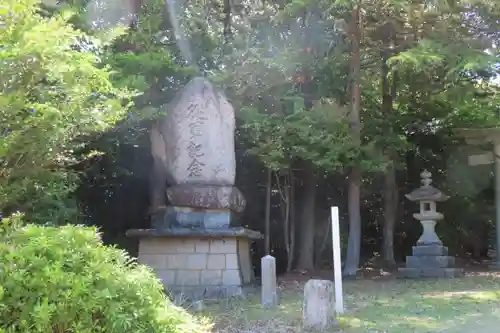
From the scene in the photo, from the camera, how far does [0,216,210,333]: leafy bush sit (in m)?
3.37

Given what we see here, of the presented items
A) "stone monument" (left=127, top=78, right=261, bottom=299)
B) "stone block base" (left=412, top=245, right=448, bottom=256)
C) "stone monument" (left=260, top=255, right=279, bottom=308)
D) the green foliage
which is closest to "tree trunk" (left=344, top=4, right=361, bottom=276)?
"stone block base" (left=412, top=245, right=448, bottom=256)

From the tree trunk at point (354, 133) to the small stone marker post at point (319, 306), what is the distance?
5.80 metres

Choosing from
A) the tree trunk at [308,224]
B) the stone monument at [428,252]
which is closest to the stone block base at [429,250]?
the stone monument at [428,252]

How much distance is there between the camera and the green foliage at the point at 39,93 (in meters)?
4.53

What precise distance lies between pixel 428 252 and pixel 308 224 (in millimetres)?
2846

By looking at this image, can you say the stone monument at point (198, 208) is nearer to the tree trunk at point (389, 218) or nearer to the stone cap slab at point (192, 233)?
the stone cap slab at point (192, 233)

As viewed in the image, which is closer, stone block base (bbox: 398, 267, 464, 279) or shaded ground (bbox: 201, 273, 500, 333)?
shaded ground (bbox: 201, 273, 500, 333)

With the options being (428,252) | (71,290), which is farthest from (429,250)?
(71,290)

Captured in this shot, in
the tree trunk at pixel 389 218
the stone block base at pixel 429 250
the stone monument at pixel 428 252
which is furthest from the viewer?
the tree trunk at pixel 389 218

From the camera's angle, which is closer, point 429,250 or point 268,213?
point 429,250

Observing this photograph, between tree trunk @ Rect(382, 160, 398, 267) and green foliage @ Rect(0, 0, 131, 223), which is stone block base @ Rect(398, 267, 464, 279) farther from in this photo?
green foliage @ Rect(0, 0, 131, 223)

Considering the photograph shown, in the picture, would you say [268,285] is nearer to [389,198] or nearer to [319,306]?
[319,306]

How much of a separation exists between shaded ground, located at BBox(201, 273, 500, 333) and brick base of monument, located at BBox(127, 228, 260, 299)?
528 millimetres

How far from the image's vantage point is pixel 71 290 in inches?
134
